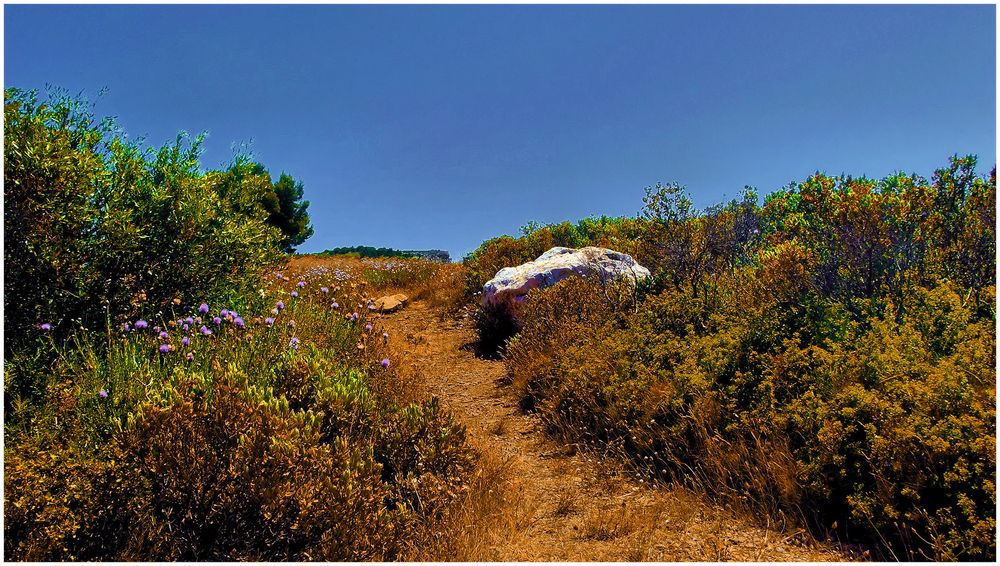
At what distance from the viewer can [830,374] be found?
13.8 feet

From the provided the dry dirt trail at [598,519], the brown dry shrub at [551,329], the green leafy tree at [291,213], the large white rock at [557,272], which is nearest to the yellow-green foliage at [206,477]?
the dry dirt trail at [598,519]

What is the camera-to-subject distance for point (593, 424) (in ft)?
18.6

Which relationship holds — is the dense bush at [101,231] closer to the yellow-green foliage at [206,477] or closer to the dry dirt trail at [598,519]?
the yellow-green foliage at [206,477]

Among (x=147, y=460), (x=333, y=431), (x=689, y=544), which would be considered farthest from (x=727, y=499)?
(x=147, y=460)

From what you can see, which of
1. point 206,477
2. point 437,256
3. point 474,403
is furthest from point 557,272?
point 437,256

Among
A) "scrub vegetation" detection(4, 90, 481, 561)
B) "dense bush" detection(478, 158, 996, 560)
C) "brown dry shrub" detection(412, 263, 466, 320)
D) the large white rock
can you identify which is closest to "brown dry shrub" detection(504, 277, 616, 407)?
"dense bush" detection(478, 158, 996, 560)

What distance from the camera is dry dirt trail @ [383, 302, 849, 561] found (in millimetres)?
3682

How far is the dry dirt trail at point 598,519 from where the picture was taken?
368cm

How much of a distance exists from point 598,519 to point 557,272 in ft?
20.4

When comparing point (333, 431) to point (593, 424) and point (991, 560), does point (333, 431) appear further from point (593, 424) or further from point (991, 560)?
point (991, 560)

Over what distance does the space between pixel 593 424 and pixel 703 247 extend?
3.95 metres

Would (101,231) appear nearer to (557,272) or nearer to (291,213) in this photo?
(557,272)

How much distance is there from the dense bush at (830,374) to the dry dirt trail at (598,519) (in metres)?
0.22

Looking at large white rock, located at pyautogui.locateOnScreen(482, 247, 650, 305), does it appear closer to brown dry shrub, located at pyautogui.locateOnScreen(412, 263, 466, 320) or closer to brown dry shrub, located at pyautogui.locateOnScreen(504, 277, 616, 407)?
brown dry shrub, located at pyautogui.locateOnScreen(504, 277, 616, 407)
